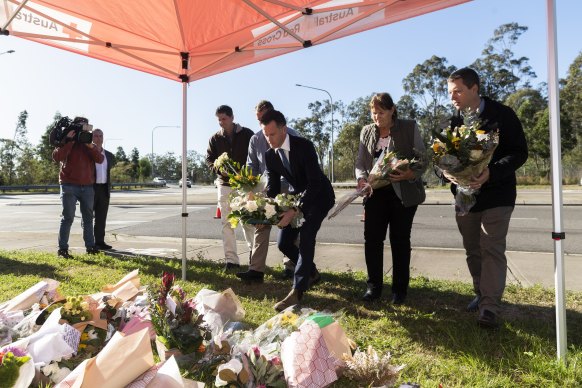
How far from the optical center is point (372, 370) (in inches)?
92.5

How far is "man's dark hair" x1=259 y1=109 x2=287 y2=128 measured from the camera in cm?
381

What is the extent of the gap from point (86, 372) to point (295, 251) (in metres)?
2.90

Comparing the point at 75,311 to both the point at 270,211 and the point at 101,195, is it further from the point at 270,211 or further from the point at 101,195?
the point at 101,195

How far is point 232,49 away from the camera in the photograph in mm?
4914

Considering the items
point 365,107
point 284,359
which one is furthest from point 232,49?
point 365,107

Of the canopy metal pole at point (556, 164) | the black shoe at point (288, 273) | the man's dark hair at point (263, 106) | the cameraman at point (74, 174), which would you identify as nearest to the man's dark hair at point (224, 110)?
the man's dark hair at point (263, 106)

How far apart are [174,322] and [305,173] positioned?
1964mm

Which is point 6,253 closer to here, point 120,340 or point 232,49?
point 232,49

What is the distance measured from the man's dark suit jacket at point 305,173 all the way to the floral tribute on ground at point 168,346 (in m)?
1.18

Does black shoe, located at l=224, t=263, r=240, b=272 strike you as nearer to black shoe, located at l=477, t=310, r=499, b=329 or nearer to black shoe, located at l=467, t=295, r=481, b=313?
black shoe, located at l=467, t=295, r=481, b=313

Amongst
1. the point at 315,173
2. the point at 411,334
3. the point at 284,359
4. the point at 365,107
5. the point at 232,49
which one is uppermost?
the point at 365,107

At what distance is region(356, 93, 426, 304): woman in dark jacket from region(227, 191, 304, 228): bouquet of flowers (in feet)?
2.07

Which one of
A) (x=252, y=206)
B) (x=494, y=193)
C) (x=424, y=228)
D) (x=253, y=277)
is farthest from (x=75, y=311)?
(x=424, y=228)

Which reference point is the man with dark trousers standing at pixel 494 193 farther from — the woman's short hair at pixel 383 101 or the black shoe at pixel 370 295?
the black shoe at pixel 370 295
